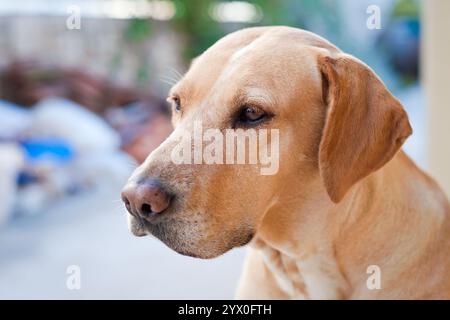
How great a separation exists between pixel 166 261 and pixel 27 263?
33.1 inches

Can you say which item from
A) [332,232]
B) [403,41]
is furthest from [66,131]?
[332,232]

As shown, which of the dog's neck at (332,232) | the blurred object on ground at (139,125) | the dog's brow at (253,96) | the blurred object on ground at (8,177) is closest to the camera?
the dog's brow at (253,96)

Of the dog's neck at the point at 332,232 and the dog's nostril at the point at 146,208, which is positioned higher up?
the dog's nostril at the point at 146,208

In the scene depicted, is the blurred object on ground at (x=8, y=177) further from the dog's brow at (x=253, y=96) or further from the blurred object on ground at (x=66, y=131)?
the dog's brow at (x=253, y=96)

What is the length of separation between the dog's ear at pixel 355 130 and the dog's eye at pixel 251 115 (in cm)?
14

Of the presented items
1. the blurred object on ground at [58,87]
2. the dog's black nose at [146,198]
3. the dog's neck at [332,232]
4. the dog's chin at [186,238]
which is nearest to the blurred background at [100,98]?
the blurred object on ground at [58,87]

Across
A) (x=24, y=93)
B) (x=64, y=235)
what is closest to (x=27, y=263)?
(x=64, y=235)

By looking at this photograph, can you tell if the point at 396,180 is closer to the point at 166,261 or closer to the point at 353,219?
the point at 353,219

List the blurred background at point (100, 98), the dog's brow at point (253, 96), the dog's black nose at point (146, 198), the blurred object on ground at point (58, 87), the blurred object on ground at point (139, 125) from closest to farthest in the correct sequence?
the dog's black nose at point (146, 198) → the dog's brow at point (253, 96) → the blurred background at point (100, 98) → the blurred object on ground at point (139, 125) → the blurred object on ground at point (58, 87)

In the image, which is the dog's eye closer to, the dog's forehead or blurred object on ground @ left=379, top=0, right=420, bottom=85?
the dog's forehead

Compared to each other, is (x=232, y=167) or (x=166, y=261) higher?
(x=232, y=167)

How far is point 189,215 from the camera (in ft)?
3.97

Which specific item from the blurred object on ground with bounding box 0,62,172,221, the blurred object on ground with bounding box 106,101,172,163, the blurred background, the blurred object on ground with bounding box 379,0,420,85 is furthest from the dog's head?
the blurred object on ground with bounding box 379,0,420,85

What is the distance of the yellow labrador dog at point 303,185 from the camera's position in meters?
1.24
